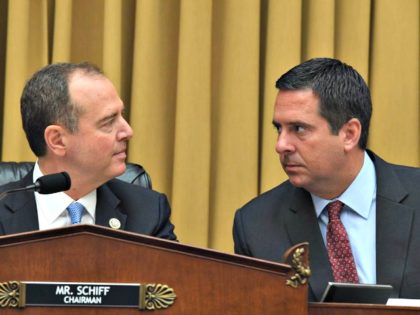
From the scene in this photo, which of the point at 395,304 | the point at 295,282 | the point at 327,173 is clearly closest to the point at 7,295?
the point at 295,282

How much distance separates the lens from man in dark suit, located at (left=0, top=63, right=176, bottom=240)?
280cm

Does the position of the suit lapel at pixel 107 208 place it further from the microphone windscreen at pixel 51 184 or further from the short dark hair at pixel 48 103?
the microphone windscreen at pixel 51 184

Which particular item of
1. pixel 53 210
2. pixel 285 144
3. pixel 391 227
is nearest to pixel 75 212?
pixel 53 210

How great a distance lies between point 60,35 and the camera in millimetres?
3828

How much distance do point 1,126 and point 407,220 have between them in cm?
178

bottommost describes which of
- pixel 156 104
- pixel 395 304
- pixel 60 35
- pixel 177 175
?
pixel 395 304

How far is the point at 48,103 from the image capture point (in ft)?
9.39

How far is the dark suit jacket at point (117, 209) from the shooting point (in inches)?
108

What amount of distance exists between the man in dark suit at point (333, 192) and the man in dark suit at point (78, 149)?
14.0 inches

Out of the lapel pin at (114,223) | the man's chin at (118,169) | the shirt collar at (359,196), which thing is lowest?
the lapel pin at (114,223)

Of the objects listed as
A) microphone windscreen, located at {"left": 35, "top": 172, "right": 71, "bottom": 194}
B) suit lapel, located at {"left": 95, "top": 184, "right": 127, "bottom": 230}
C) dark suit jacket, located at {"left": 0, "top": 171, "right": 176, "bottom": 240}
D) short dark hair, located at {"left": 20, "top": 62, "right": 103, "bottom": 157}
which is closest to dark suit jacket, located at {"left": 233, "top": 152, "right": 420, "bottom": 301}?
dark suit jacket, located at {"left": 0, "top": 171, "right": 176, "bottom": 240}

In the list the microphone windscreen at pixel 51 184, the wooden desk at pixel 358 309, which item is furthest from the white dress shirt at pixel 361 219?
the microphone windscreen at pixel 51 184

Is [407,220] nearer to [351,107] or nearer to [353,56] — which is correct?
[351,107]

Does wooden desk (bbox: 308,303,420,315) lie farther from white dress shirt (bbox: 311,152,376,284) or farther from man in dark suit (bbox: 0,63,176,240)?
man in dark suit (bbox: 0,63,176,240)
